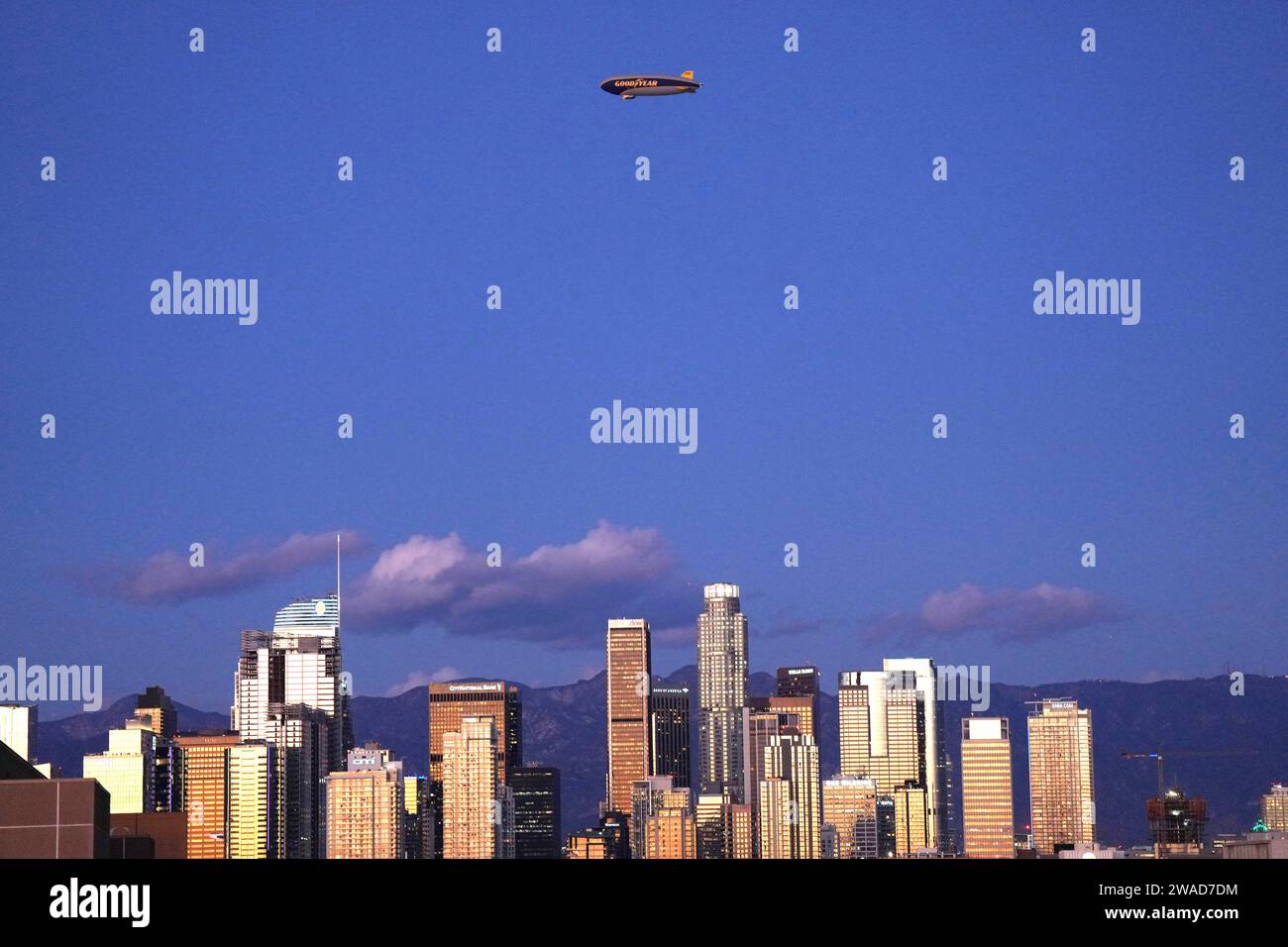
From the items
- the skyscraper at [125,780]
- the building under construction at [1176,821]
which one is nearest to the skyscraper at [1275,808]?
the building under construction at [1176,821]

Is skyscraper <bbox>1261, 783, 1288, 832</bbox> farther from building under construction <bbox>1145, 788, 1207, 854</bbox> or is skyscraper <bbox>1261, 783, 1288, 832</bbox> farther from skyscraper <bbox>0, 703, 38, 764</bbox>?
skyscraper <bbox>0, 703, 38, 764</bbox>

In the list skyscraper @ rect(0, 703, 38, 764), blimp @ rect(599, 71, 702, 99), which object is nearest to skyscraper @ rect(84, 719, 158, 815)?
skyscraper @ rect(0, 703, 38, 764)

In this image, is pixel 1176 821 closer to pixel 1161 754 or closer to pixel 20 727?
pixel 1161 754
